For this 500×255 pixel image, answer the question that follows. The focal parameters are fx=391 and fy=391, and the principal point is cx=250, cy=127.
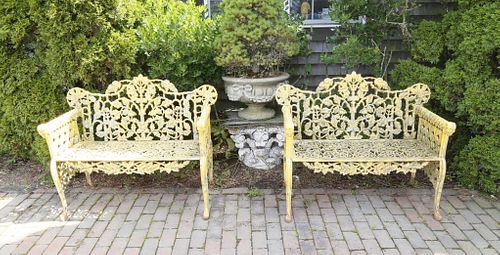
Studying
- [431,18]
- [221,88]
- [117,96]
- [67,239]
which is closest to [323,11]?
[431,18]

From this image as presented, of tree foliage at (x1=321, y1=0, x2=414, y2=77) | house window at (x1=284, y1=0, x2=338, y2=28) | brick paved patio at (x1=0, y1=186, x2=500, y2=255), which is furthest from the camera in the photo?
house window at (x1=284, y1=0, x2=338, y2=28)

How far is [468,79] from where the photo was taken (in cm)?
341

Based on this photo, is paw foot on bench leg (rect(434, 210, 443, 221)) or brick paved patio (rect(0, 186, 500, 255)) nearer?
brick paved patio (rect(0, 186, 500, 255))

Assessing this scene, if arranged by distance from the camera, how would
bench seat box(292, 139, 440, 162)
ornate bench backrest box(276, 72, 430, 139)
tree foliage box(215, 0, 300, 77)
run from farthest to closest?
ornate bench backrest box(276, 72, 430, 139) → tree foliage box(215, 0, 300, 77) → bench seat box(292, 139, 440, 162)

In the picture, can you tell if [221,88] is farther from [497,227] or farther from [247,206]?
[497,227]

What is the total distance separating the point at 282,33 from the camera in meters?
3.51

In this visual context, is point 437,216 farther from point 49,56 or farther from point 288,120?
point 49,56

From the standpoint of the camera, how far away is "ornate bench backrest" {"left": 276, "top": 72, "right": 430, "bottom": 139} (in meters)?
3.53

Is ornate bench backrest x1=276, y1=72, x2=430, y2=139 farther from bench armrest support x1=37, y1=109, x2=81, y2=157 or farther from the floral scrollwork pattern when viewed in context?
bench armrest support x1=37, y1=109, x2=81, y2=157

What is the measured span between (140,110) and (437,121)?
2.54m

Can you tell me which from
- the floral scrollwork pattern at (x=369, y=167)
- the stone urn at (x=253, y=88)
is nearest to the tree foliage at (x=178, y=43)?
the stone urn at (x=253, y=88)

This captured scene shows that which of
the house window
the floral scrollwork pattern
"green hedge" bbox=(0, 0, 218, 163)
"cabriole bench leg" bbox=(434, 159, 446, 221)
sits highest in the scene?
the house window

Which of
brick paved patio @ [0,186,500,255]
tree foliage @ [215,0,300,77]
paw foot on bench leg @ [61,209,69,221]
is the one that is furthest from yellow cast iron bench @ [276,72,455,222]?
paw foot on bench leg @ [61,209,69,221]

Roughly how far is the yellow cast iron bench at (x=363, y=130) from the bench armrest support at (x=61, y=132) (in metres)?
1.83
